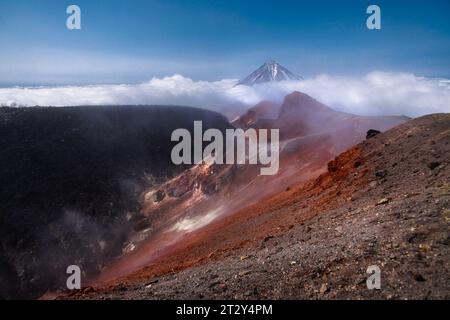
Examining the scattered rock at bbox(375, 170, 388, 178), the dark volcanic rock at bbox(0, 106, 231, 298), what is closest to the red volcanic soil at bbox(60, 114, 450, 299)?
the scattered rock at bbox(375, 170, 388, 178)

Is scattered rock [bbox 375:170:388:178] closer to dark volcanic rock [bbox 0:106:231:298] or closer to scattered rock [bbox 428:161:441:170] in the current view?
Answer: scattered rock [bbox 428:161:441:170]

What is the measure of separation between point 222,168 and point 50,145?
45113mm

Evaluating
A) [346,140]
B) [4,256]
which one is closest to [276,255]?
[346,140]

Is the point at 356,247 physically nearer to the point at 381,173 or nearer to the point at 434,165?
the point at 434,165

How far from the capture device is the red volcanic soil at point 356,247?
8.77 metres

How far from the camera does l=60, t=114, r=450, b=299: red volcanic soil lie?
28.8ft

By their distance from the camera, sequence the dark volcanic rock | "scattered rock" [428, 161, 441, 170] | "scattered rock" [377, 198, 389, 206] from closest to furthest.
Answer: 1. "scattered rock" [377, 198, 389, 206]
2. "scattered rock" [428, 161, 441, 170]
3. the dark volcanic rock

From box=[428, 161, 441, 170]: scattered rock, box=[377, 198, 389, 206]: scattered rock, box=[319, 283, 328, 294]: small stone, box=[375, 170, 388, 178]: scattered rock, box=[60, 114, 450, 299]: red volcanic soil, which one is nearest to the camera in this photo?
box=[319, 283, 328, 294]: small stone

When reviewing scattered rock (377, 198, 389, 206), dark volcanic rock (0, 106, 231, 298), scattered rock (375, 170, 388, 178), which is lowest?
dark volcanic rock (0, 106, 231, 298)

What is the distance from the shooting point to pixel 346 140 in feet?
127

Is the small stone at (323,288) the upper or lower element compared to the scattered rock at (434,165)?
lower

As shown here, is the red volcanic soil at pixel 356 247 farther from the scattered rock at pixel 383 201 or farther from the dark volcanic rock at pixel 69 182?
the dark volcanic rock at pixel 69 182

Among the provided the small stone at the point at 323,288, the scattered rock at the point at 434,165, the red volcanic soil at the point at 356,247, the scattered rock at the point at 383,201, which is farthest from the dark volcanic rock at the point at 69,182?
the small stone at the point at 323,288

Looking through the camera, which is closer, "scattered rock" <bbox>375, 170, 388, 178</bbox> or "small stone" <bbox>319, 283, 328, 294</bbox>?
"small stone" <bbox>319, 283, 328, 294</bbox>
